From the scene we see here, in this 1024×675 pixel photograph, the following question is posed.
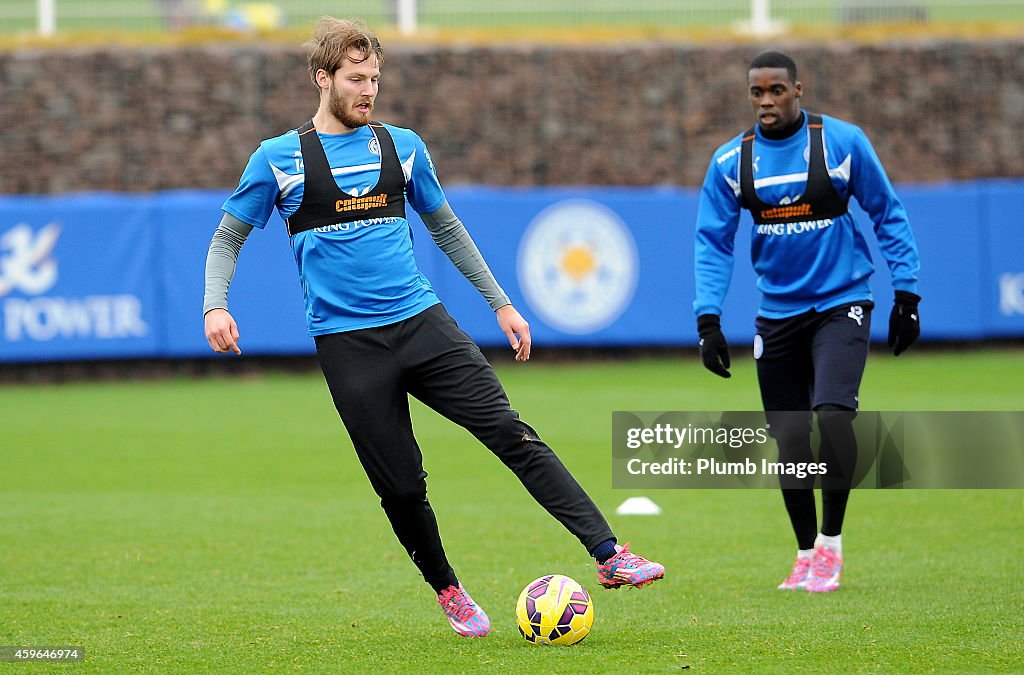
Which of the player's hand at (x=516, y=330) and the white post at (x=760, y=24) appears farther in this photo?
the white post at (x=760, y=24)

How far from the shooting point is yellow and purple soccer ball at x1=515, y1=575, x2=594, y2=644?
5.47m

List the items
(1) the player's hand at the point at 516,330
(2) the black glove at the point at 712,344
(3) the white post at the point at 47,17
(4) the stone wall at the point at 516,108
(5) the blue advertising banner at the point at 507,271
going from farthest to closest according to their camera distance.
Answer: (3) the white post at the point at 47,17 → (4) the stone wall at the point at 516,108 → (5) the blue advertising banner at the point at 507,271 → (2) the black glove at the point at 712,344 → (1) the player's hand at the point at 516,330

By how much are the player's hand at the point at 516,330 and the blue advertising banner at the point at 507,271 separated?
11425 mm

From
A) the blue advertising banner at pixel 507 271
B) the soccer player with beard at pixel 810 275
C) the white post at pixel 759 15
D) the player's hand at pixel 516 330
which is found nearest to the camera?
the player's hand at pixel 516 330

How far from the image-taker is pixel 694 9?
65.4 ft

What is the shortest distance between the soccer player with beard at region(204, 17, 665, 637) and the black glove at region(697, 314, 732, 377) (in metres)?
1.48

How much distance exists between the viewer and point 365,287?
548 cm

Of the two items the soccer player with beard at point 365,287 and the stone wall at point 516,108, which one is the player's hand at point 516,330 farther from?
the stone wall at point 516,108

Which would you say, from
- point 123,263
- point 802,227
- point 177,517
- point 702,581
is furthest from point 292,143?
point 123,263

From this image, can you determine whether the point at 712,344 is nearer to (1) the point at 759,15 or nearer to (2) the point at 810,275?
(2) the point at 810,275

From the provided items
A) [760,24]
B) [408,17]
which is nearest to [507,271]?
[408,17]

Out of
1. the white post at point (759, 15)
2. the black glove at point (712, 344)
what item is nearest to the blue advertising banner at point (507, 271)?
the white post at point (759, 15)

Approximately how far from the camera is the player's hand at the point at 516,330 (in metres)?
5.59

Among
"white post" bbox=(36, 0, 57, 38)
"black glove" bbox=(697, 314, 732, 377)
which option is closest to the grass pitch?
"black glove" bbox=(697, 314, 732, 377)
